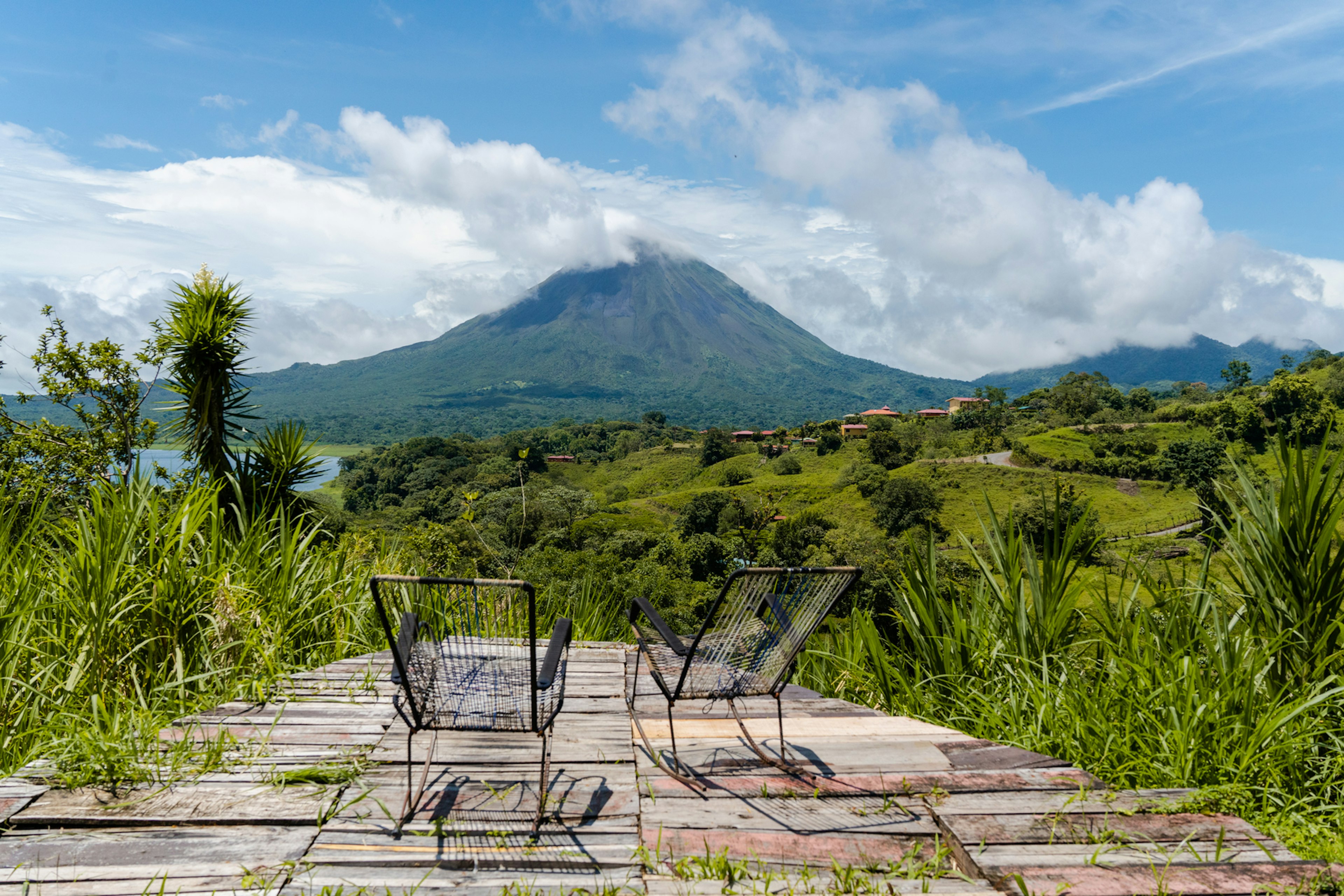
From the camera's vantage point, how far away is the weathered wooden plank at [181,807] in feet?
6.47

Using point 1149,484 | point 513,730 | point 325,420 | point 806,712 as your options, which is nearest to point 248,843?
point 513,730

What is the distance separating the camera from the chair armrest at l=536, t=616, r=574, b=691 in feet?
7.13

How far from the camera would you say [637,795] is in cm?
228

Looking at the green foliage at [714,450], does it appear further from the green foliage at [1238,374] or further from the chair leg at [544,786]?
the chair leg at [544,786]

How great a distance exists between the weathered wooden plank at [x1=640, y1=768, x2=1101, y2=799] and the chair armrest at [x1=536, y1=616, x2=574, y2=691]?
51 cm

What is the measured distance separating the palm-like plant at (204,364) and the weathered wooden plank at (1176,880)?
544 centimetres

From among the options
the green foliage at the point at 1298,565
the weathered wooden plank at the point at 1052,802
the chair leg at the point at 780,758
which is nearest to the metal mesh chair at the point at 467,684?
the chair leg at the point at 780,758

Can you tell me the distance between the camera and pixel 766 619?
2975mm

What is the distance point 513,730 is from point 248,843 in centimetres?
74

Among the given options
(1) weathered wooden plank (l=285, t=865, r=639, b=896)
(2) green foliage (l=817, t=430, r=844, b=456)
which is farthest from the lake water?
(2) green foliage (l=817, t=430, r=844, b=456)

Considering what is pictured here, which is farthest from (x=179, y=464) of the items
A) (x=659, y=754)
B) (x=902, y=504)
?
(x=902, y=504)

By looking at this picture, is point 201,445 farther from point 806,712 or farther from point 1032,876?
point 1032,876

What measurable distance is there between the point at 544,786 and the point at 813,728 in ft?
3.85

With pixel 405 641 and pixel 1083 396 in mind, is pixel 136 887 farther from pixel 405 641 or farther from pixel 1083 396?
pixel 1083 396
